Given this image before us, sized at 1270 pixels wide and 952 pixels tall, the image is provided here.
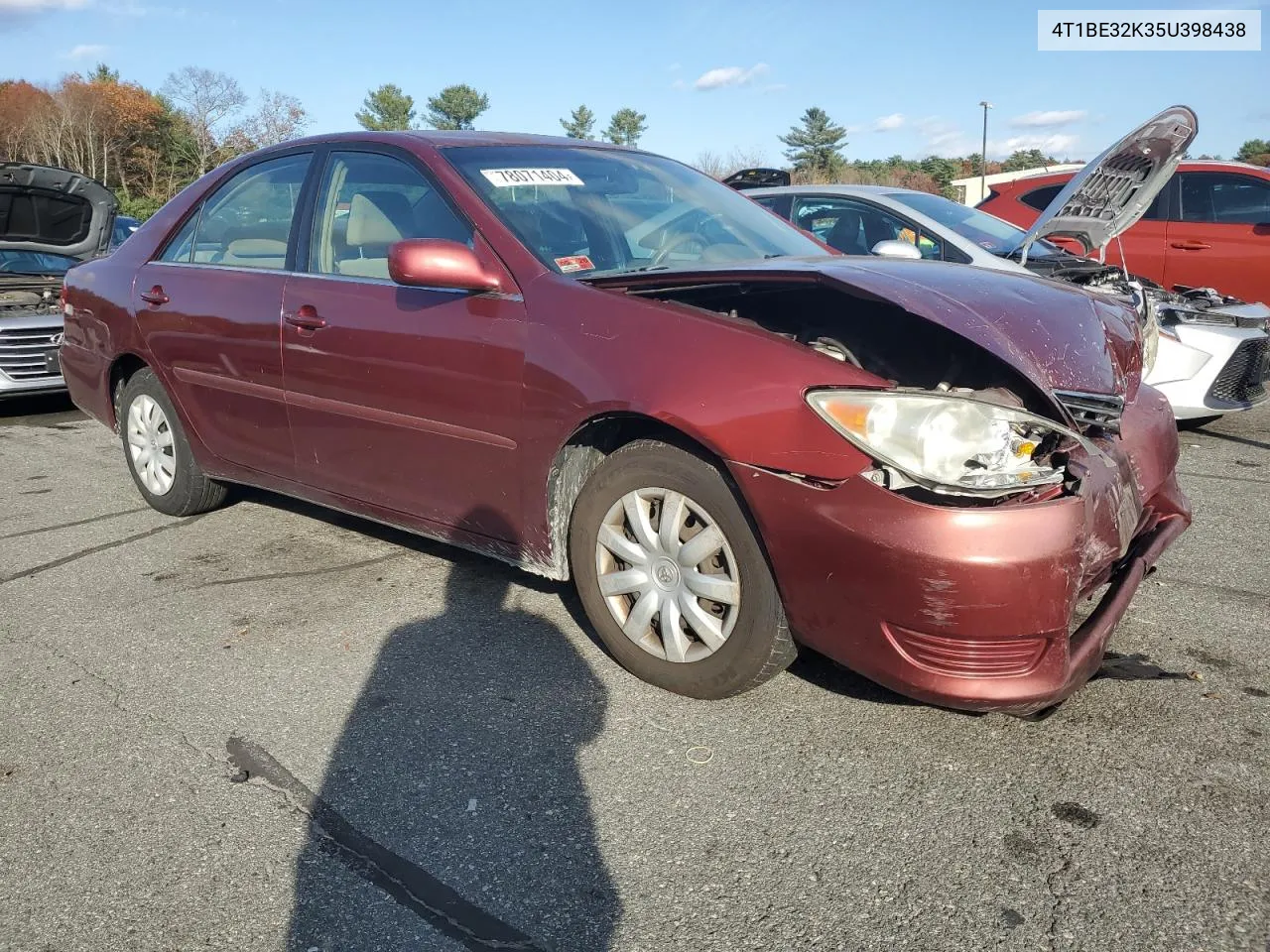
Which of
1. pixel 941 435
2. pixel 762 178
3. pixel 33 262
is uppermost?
pixel 762 178

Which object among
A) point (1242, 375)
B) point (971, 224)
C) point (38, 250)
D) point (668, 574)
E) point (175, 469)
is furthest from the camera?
point (38, 250)

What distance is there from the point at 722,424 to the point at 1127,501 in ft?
3.73

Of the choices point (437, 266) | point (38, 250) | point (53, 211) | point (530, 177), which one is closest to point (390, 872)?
point (437, 266)

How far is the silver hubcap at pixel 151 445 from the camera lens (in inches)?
189

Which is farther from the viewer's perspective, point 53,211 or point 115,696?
point 53,211

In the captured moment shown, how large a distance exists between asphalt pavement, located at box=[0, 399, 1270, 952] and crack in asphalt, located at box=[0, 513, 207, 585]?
0.35m

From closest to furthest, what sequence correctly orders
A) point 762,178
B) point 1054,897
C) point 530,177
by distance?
point 1054,897, point 530,177, point 762,178

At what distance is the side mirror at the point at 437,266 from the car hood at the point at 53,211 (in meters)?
6.03

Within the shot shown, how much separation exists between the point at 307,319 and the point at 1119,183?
3904mm

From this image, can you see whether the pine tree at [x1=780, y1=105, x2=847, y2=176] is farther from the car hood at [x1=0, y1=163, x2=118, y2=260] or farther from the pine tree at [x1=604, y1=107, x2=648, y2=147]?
the car hood at [x1=0, y1=163, x2=118, y2=260]

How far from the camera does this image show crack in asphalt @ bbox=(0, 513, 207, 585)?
13.8ft

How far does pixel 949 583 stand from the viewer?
2.38m

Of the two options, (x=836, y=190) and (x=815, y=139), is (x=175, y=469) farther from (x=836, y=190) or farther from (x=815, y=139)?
(x=815, y=139)

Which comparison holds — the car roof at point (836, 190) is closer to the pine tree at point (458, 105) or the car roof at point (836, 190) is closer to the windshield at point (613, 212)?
the windshield at point (613, 212)
